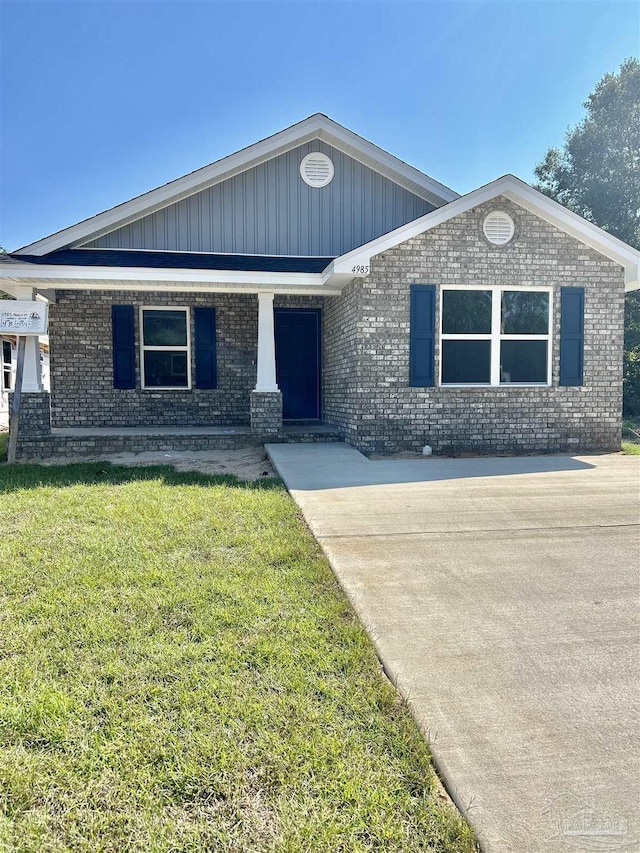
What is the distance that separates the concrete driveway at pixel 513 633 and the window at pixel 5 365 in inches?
559

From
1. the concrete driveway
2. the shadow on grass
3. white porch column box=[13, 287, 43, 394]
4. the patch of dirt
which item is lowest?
the concrete driveway

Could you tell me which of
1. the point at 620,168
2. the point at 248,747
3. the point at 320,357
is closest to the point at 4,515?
the point at 248,747

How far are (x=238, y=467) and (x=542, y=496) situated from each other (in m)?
4.14

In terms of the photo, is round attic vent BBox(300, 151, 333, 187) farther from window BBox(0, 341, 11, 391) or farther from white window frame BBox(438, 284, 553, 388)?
window BBox(0, 341, 11, 391)

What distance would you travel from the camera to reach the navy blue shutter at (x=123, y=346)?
1110 cm

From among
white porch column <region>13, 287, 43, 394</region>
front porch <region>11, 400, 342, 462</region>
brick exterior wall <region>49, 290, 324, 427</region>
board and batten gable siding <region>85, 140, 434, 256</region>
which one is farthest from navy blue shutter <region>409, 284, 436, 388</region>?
white porch column <region>13, 287, 43, 394</region>

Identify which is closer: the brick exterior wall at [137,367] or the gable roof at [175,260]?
the gable roof at [175,260]

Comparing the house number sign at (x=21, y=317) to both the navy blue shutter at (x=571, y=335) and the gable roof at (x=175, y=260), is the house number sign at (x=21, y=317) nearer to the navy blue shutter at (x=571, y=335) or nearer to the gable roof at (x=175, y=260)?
the gable roof at (x=175, y=260)

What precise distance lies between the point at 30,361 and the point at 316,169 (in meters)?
6.71

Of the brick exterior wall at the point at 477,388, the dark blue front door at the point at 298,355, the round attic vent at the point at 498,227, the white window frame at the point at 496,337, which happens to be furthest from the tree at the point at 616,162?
the dark blue front door at the point at 298,355

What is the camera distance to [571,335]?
30.7ft

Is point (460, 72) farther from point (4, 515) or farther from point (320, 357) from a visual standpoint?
point (4, 515)

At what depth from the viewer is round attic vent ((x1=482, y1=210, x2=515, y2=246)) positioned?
9.01 m

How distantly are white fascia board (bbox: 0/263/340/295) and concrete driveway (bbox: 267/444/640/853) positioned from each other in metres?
4.37
